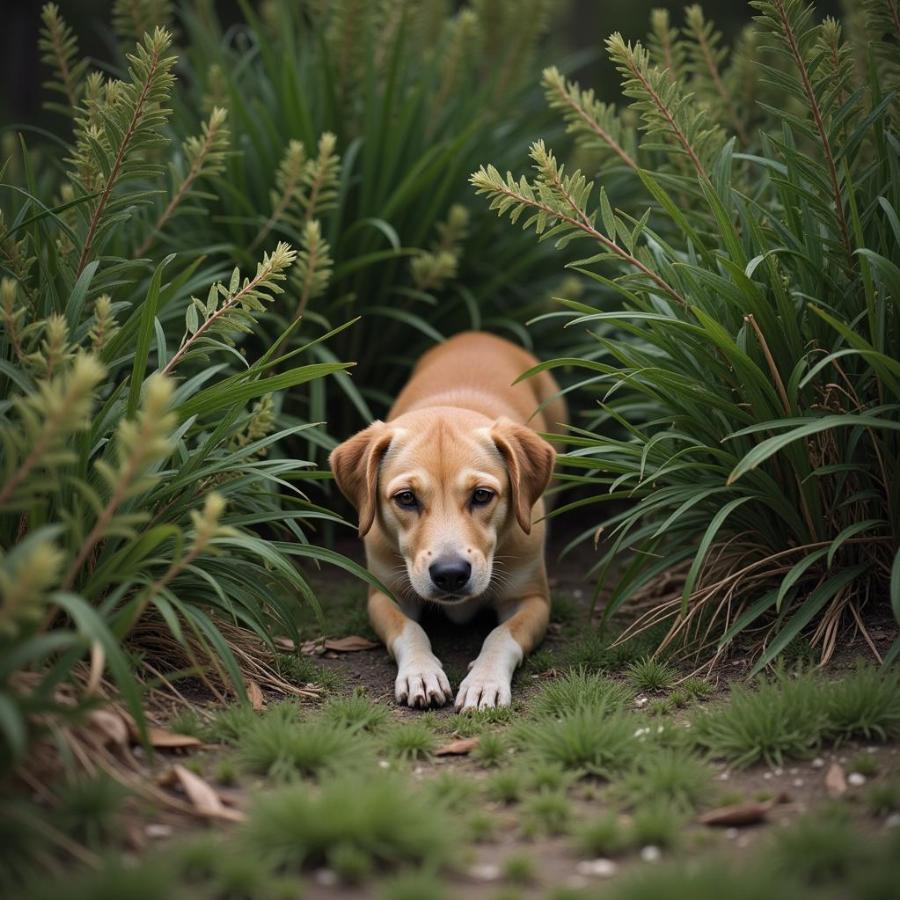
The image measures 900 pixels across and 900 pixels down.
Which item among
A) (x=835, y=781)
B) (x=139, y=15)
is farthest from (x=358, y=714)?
(x=139, y=15)

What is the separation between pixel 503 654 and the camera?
4152 millimetres

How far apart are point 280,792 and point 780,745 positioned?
1.55 meters

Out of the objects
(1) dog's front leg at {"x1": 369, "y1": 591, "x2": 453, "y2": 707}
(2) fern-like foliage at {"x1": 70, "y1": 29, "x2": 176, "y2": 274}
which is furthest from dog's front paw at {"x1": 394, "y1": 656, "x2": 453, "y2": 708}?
(2) fern-like foliage at {"x1": 70, "y1": 29, "x2": 176, "y2": 274}

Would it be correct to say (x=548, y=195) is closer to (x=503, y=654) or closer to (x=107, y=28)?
(x=503, y=654)

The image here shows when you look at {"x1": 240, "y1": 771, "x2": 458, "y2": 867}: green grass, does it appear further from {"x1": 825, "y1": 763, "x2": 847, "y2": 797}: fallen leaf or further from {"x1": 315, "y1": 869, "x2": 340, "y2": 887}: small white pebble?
{"x1": 825, "y1": 763, "x2": 847, "y2": 797}: fallen leaf

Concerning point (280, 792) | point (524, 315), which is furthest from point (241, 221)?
point (280, 792)

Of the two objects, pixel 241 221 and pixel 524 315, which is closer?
pixel 241 221

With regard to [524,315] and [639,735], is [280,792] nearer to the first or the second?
[639,735]

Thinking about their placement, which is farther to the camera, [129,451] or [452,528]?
[452,528]

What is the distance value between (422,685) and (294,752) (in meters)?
0.89

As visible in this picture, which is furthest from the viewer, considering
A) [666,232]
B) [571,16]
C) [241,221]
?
[571,16]

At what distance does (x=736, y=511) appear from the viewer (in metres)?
4.17

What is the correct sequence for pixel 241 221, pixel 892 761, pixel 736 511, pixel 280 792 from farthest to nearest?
pixel 241 221, pixel 736 511, pixel 892 761, pixel 280 792

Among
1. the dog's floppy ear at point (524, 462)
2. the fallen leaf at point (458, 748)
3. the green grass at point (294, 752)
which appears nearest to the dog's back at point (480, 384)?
the dog's floppy ear at point (524, 462)
